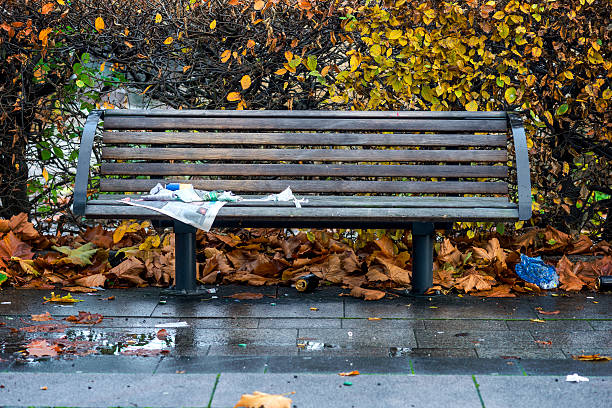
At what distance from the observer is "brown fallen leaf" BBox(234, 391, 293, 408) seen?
9.20 feet

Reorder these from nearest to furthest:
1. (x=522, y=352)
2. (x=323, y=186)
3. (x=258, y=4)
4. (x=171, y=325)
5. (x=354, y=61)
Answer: (x=522, y=352), (x=171, y=325), (x=323, y=186), (x=258, y=4), (x=354, y=61)

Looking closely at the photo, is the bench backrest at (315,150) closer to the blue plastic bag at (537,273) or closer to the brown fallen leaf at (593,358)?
the blue plastic bag at (537,273)

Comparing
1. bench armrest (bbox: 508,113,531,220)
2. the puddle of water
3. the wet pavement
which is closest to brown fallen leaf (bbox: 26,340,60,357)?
the wet pavement

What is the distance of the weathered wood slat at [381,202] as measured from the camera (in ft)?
14.4

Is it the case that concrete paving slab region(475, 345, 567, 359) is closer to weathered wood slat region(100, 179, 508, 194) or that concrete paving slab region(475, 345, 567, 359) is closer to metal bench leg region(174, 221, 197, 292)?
weathered wood slat region(100, 179, 508, 194)

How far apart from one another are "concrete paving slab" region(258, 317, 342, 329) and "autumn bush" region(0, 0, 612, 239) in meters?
1.67

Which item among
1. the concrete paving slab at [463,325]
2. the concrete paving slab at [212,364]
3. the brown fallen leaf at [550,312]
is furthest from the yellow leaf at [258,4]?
the brown fallen leaf at [550,312]

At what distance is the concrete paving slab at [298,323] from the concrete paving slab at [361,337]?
8 cm

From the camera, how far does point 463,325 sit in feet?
13.3

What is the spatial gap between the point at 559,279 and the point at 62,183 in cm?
348

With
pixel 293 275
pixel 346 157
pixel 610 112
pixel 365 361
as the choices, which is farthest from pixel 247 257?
pixel 610 112

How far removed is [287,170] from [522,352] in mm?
1844

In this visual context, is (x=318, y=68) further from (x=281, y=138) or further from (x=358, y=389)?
(x=358, y=389)

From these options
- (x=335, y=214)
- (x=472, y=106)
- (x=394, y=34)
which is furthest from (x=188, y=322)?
(x=472, y=106)
